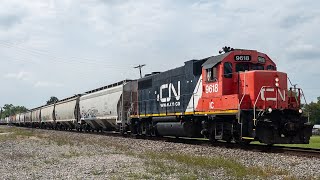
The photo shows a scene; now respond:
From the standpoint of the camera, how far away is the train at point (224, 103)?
1357 cm

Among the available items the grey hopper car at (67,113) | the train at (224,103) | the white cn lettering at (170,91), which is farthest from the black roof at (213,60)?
the grey hopper car at (67,113)

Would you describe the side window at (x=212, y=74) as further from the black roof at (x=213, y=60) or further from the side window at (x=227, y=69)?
the side window at (x=227, y=69)

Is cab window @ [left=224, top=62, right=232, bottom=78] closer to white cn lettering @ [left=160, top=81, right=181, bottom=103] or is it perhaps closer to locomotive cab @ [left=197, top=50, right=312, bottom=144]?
locomotive cab @ [left=197, top=50, right=312, bottom=144]

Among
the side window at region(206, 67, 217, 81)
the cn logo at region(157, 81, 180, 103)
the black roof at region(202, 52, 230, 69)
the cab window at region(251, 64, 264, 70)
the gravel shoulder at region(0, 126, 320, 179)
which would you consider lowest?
the gravel shoulder at region(0, 126, 320, 179)

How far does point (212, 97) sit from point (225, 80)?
0.99 metres

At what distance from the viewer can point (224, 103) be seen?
49.5 feet

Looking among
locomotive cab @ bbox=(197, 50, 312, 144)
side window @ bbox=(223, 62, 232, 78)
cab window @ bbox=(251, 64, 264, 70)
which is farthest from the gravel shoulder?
cab window @ bbox=(251, 64, 264, 70)

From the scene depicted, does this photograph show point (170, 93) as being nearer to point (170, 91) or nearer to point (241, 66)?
point (170, 91)

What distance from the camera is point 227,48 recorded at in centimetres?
1619

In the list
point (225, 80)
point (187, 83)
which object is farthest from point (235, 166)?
point (187, 83)

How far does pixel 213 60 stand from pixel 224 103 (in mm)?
1975

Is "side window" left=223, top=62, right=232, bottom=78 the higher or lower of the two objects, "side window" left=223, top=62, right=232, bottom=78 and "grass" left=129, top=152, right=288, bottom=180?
the higher

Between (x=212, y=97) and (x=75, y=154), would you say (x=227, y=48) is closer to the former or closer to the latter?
(x=212, y=97)

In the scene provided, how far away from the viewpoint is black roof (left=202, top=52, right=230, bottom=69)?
50.6 feet
